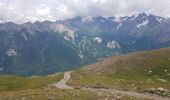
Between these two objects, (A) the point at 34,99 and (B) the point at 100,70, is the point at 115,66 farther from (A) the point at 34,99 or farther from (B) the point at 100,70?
(A) the point at 34,99

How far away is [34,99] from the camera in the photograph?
2277 inches

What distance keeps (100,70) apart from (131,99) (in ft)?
310

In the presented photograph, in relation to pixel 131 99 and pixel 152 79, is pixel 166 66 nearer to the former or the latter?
pixel 152 79

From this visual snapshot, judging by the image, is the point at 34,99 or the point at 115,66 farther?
the point at 115,66

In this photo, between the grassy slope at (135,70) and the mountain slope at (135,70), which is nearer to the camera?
the mountain slope at (135,70)

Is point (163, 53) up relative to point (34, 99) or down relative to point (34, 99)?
up

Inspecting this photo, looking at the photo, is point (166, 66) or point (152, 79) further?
point (166, 66)

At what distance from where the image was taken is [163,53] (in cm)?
16850

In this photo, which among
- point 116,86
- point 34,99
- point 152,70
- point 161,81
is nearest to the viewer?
point 34,99

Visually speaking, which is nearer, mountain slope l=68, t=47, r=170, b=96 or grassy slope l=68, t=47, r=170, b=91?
mountain slope l=68, t=47, r=170, b=96

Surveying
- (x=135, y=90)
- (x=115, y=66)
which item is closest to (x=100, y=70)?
(x=115, y=66)

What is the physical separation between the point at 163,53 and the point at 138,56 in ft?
41.6

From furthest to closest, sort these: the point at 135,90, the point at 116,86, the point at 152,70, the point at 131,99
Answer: the point at 152,70 < the point at 116,86 < the point at 135,90 < the point at 131,99

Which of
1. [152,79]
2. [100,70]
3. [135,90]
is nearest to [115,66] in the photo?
[100,70]
